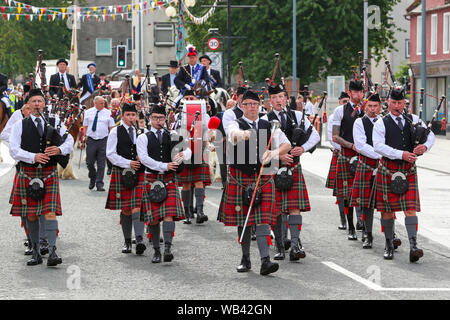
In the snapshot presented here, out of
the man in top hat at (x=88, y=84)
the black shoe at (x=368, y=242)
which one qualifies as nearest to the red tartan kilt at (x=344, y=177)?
the black shoe at (x=368, y=242)

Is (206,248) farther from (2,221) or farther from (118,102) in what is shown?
(118,102)

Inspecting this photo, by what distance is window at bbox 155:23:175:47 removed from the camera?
66.1 m

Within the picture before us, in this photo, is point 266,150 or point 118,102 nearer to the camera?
point 266,150

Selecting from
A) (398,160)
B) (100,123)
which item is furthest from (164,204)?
(100,123)

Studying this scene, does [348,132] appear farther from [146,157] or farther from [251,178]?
[146,157]

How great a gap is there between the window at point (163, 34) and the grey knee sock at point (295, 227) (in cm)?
5740

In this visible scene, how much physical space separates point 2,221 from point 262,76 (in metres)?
29.8

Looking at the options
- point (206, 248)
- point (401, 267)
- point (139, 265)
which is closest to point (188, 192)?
point (206, 248)

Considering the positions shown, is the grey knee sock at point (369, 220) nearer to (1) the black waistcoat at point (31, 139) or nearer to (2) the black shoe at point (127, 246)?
(2) the black shoe at point (127, 246)

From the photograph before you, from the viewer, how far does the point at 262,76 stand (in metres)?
41.7

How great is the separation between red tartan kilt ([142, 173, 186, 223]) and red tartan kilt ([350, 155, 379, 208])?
241cm

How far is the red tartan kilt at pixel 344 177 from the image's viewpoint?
37.5 feet

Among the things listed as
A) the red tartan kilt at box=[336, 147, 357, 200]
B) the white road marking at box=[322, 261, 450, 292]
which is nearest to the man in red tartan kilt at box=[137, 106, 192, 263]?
the white road marking at box=[322, 261, 450, 292]

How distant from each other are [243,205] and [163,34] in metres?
58.6
